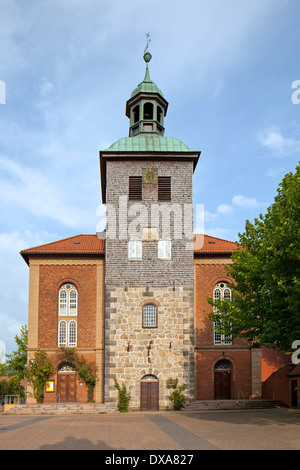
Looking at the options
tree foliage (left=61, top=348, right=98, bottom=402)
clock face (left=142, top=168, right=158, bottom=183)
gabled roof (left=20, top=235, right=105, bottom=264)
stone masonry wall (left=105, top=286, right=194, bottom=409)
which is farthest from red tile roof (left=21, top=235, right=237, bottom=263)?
tree foliage (left=61, top=348, right=98, bottom=402)

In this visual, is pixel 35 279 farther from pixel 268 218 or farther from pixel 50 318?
pixel 268 218

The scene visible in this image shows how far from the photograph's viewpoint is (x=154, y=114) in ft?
130

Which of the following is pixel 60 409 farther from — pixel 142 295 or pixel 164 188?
pixel 164 188

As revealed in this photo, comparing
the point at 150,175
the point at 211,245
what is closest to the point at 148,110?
the point at 150,175

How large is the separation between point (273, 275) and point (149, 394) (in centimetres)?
1609

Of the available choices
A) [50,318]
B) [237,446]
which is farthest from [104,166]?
[237,446]

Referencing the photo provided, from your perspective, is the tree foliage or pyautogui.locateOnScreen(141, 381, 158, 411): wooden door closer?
pyautogui.locateOnScreen(141, 381, 158, 411): wooden door

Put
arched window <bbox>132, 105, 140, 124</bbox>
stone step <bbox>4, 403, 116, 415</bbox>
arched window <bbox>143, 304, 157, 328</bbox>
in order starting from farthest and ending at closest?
arched window <bbox>132, 105, 140, 124</bbox> → arched window <bbox>143, 304, 157, 328</bbox> → stone step <bbox>4, 403, 116, 415</bbox>

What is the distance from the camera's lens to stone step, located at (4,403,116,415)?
32.3m

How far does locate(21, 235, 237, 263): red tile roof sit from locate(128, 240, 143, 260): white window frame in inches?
109

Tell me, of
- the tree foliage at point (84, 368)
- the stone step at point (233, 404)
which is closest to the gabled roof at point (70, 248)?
the tree foliage at point (84, 368)

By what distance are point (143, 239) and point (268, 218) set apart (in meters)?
11.6

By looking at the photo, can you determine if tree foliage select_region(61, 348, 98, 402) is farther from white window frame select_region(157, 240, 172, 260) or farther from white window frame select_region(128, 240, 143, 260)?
white window frame select_region(157, 240, 172, 260)
